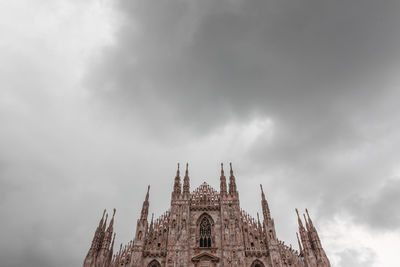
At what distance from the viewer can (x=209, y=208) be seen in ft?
113

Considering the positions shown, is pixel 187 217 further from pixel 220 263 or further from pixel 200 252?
pixel 220 263

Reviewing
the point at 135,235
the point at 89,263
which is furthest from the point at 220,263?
the point at 89,263

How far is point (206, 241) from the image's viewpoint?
32.1m

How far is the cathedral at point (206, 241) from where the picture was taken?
2947 cm

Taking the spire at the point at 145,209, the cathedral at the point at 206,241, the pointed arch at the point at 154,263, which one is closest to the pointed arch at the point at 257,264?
the cathedral at the point at 206,241

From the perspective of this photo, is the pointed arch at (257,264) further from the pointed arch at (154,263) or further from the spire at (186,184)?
the spire at (186,184)

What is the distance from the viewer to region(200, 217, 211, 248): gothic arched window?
31.8 metres

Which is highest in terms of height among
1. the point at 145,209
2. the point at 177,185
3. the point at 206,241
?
the point at 177,185

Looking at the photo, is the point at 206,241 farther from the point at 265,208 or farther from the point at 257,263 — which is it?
the point at 265,208

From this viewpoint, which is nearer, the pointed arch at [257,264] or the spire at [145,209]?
the pointed arch at [257,264]

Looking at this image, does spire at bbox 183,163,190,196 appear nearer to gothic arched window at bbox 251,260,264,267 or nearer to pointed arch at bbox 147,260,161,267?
pointed arch at bbox 147,260,161,267

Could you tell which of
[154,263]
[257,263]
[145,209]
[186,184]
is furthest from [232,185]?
[154,263]

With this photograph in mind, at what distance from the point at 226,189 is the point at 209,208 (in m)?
4.10

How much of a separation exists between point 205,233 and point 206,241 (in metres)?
1.05
